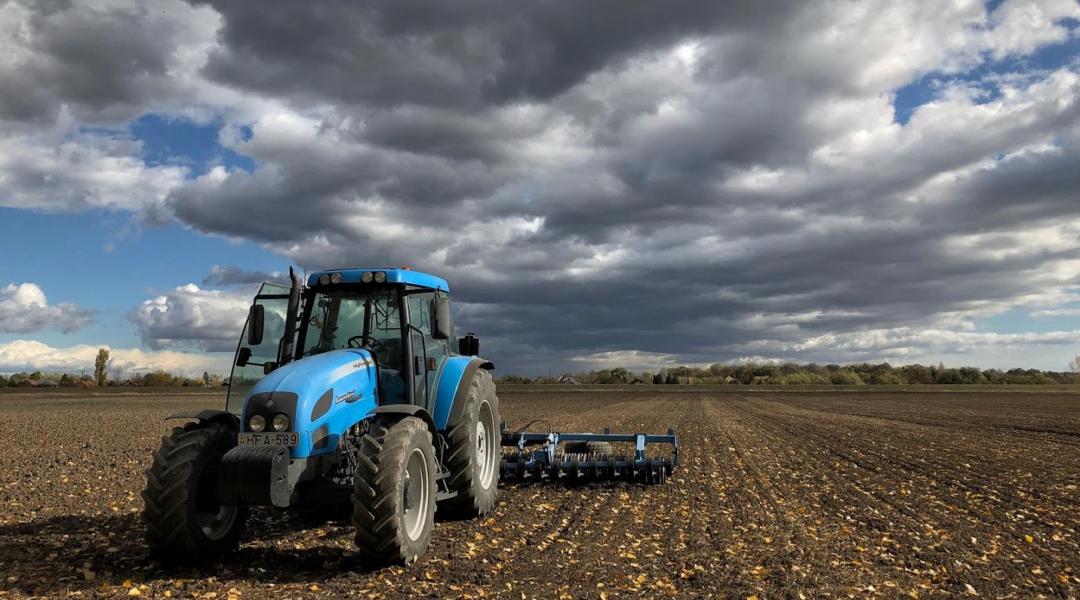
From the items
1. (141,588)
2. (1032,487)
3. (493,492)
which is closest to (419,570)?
(141,588)

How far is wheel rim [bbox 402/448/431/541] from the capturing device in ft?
22.5

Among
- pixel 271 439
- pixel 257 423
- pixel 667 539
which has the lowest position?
pixel 667 539

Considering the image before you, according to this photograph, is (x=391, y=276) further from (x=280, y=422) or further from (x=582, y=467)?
(x=582, y=467)

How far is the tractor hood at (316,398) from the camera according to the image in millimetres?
6508

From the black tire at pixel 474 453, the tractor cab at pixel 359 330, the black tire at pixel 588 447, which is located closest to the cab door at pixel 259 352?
the tractor cab at pixel 359 330

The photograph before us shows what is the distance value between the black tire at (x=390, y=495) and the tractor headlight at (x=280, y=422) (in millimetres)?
673

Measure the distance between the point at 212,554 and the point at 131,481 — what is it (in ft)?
24.4

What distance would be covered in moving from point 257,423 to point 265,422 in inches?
3.2

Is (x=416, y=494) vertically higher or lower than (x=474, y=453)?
lower

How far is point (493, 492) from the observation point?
9539mm

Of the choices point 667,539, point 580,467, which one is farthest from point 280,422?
point 580,467

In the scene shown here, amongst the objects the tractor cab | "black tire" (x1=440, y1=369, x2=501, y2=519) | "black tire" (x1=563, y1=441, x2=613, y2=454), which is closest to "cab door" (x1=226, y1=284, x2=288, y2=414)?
the tractor cab

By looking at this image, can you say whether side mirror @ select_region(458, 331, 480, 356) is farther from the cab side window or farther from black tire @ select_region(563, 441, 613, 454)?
black tire @ select_region(563, 441, 613, 454)

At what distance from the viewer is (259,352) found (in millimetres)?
8148
